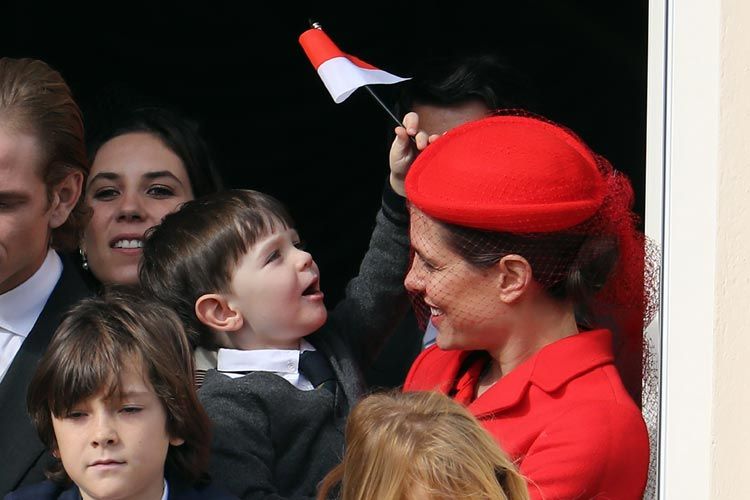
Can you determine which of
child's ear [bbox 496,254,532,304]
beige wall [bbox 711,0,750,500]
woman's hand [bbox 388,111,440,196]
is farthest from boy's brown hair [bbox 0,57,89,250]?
beige wall [bbox 711,0,750,500]

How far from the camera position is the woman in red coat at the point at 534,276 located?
2375 millimetres

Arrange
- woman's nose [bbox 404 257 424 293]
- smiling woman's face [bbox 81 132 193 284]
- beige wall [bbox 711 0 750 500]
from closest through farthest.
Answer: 1. beige wall [bbox 711 0 750 500]
2. woman's nose [bbox 404 257 424 293]
3. smiling woman's face [bbox 81 132 193 284]

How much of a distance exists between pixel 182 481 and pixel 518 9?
198 cm

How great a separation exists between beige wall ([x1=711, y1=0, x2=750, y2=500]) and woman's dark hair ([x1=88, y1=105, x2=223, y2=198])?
1351 mm

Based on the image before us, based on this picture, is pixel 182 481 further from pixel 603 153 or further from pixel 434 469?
pixel 603 153

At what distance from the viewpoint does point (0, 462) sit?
2.59 m

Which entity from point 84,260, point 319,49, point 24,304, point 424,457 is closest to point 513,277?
point 424,457

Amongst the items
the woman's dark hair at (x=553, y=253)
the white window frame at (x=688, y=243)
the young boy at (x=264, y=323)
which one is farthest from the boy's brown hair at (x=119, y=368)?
the white window frame at (x=688, y=243)

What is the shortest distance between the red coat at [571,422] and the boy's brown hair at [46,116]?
922 millimetres

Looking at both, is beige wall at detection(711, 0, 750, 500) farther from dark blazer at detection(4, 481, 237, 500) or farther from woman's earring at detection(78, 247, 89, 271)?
woman's earring at detection(78, 247, 89, 271)

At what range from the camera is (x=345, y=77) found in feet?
9.46

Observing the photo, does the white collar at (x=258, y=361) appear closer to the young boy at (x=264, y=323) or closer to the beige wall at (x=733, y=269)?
the young boy at (x=264, y=323)

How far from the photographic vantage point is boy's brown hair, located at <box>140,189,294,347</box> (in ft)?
9.11

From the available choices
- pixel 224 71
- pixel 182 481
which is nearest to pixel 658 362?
pixel 182 481
